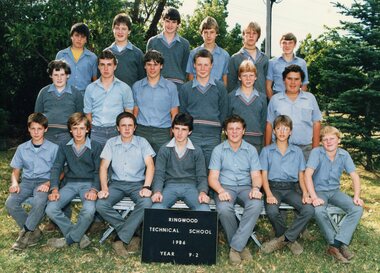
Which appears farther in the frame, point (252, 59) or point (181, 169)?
point (252, 59)

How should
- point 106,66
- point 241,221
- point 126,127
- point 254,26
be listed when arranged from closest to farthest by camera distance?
point 241,221 < point 126,127 < point 106,66 < point 254,26

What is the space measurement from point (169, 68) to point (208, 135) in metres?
1.37

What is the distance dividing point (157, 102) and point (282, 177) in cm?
201

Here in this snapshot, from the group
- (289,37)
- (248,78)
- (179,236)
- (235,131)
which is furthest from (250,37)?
(179,236)

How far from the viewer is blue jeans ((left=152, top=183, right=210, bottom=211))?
5.65 metres

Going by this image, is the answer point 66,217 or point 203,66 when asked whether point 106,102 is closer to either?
point 203,66

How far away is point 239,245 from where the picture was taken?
5.40 metres

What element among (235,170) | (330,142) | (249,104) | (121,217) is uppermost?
(249,104)

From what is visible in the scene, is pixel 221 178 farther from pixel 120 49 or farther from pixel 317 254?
pixel 120 49

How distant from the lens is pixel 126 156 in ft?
19.5

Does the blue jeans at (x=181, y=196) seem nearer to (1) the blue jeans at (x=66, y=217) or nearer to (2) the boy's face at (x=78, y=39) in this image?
(1) the blue jeans at (x=66, y=217)

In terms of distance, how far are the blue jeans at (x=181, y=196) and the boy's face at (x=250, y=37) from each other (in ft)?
8.13

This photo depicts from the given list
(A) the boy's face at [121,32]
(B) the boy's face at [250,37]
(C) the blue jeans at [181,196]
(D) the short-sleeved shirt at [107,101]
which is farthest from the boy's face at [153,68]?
(C) the blue jeans at [181,196]

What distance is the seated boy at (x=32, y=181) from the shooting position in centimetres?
570
